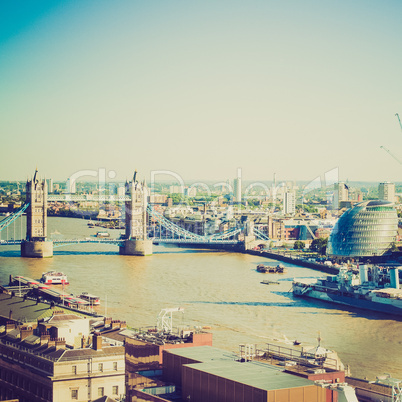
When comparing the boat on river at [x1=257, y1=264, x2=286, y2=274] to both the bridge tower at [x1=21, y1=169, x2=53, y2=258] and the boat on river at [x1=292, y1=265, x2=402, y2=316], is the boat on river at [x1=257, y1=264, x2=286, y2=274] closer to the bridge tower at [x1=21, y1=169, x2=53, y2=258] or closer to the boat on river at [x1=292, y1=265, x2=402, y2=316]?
the boat on river at [x1=292, y1=265, x2=402, y2=316]

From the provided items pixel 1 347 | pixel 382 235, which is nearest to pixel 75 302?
pixel 1 347

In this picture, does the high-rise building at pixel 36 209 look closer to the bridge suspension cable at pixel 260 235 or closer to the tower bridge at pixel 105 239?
the tower bridge at pixel 105 239

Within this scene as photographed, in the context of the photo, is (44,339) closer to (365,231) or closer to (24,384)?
(24,384)

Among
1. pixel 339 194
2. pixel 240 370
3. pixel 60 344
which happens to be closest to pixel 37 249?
pixel 60 344

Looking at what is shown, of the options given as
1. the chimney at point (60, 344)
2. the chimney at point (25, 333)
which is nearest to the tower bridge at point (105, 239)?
the chimney at point (25, 333)

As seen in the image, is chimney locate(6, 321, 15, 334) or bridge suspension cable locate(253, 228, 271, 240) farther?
bridge suspension cable locate(253, 228, 271, 240)

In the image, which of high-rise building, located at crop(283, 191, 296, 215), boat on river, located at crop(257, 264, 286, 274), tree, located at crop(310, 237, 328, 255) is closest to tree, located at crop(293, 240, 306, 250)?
tree, located at crop(310, 237, 328, 255)
